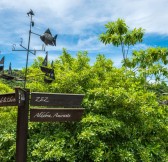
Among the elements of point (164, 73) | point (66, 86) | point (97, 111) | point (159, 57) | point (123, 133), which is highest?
point (159, 57)

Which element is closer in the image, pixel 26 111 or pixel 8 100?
pixel 26 111

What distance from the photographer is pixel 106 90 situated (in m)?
7.20

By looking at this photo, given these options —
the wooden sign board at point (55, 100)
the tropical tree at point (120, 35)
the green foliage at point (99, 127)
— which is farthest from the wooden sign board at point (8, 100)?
the tropical tree at point (120, 35)

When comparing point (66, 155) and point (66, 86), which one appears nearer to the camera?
point (66, 155)

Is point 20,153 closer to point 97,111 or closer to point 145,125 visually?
point 97,111

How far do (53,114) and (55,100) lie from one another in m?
0.24

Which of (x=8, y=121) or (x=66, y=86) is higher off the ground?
(x=66, y=86)

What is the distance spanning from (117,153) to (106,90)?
136 cm

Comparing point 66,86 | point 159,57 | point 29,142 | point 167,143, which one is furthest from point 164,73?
point 29,142

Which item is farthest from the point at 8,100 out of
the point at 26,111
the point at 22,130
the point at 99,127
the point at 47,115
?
the point at 99,127

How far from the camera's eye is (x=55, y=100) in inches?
216

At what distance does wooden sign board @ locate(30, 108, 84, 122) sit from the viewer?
5.30 metres

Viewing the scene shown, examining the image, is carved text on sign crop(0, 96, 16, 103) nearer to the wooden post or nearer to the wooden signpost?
the wooden signpost

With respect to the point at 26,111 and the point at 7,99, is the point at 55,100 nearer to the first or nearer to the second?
the point at 26,111
